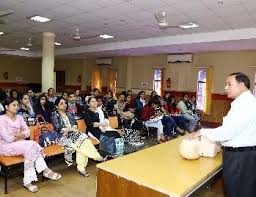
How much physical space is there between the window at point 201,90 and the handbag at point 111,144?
664cm

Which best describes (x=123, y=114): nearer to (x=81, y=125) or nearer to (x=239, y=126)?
(x=81, y=125)

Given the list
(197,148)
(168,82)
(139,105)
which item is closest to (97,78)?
(168,82)

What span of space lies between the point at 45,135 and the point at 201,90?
7.52 m

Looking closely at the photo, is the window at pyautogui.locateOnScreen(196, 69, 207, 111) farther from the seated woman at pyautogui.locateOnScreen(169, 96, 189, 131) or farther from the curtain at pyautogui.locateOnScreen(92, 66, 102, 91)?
the curtain at pyautogui.locateOnScreen(92, 66, 102, 91)

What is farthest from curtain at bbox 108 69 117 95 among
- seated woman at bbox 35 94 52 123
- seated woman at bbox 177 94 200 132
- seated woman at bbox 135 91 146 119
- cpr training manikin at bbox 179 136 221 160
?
cpr training manikin at bbox 179 136 221 160

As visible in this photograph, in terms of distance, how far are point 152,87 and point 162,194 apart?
10.0m

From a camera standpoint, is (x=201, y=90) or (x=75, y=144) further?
(x=201, y=90)

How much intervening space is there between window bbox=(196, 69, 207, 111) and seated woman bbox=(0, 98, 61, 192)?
771cm

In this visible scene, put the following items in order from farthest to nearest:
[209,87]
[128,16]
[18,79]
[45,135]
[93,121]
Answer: [18,79] → [209,87] → [128,16] → [93,121] → [45,135]

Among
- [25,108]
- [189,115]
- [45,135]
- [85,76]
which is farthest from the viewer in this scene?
[85,76]

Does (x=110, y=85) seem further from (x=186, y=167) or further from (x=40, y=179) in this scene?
(x=186, y=167)

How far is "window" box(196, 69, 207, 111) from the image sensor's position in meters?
10.0

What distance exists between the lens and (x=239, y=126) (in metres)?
2.13

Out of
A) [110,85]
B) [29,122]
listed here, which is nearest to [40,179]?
[29,122]
